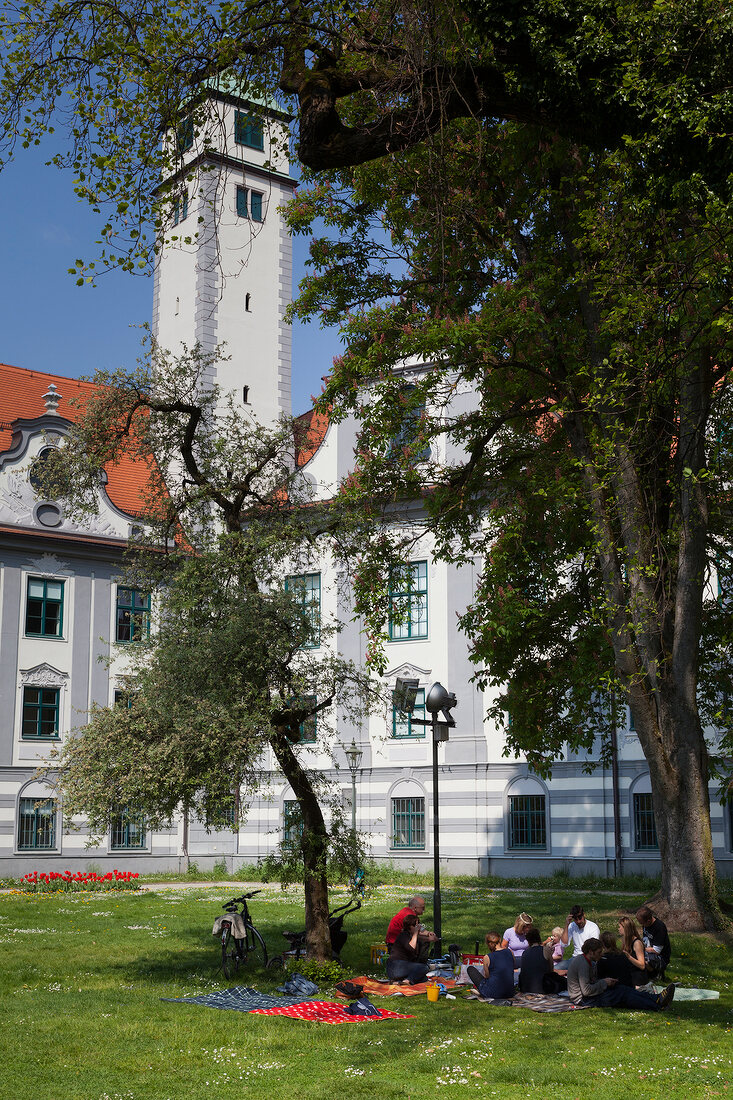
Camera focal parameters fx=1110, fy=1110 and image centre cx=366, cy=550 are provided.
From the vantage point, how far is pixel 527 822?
3375cm

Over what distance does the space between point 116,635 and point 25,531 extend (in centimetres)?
488

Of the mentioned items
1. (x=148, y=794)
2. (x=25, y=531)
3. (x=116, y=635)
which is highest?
(x=25, y=531)

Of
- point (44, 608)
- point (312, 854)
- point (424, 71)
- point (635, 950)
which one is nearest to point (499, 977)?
point (635, 950)

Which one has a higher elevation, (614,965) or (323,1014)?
(614,965)

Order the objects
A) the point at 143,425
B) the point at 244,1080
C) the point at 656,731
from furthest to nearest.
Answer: the point at 656,731 < the point at 143,425 < the point at 244,1080

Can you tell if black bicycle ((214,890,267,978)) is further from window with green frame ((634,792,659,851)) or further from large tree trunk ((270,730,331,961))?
window with green frame ((634,792,659,851))

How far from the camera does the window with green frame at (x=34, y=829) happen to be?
116ft

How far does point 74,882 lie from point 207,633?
70.6 ft

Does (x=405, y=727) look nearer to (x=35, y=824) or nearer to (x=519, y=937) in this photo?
(x=35, y=824)

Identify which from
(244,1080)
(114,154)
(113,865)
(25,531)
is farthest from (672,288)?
(113,865)

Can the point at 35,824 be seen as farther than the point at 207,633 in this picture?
Yes

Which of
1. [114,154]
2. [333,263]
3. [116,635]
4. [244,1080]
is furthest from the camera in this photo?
[116,635]

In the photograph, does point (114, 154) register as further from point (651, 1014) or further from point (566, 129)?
point (651, 1014)

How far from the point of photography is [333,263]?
1984cm
